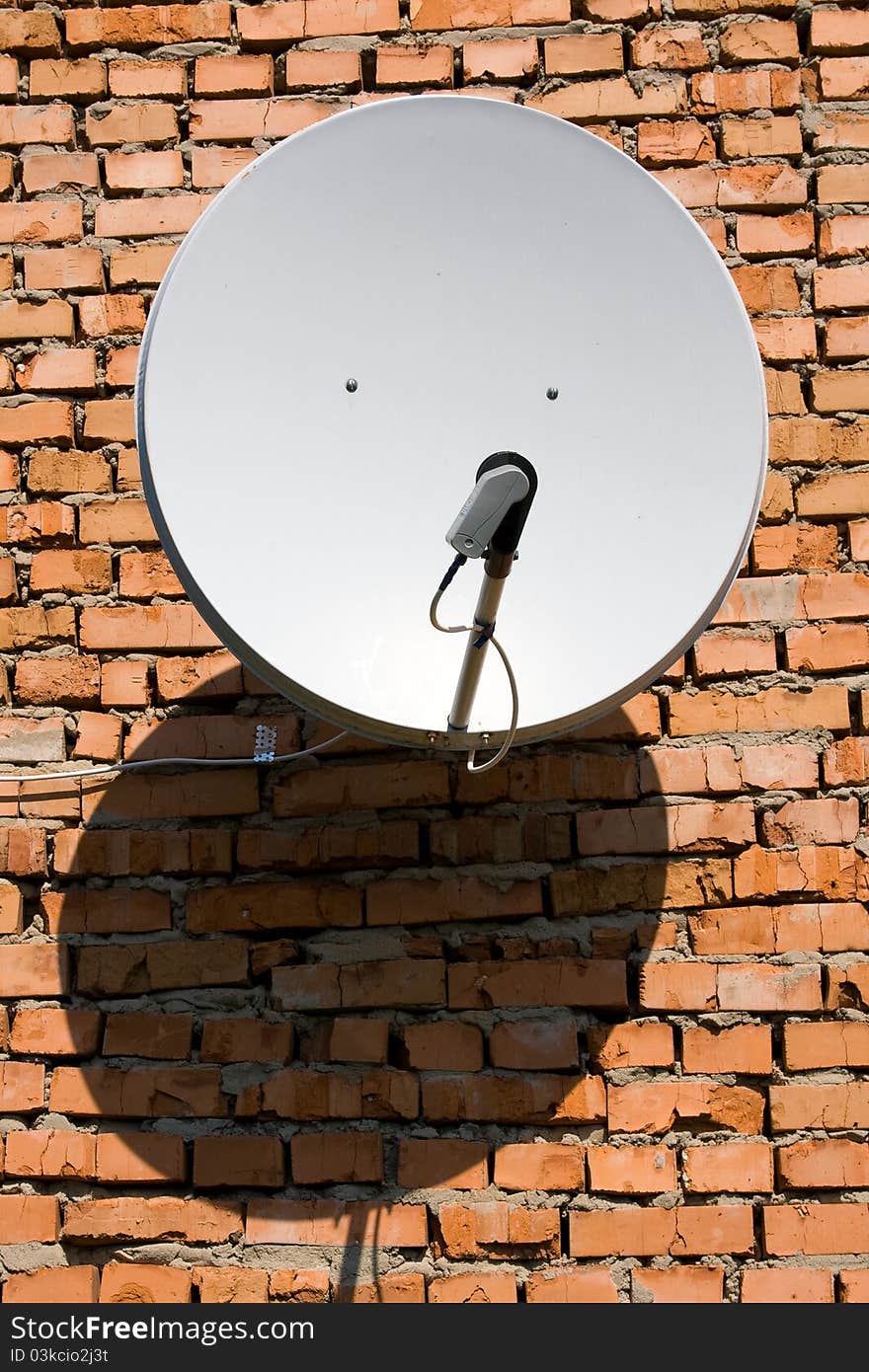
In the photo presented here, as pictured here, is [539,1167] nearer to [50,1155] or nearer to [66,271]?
[50,1155]

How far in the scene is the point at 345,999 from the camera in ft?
7.53

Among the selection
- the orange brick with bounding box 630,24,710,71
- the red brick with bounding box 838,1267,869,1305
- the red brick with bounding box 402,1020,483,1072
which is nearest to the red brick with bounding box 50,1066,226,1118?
the red brick with bounding box 402,1020,483,1072

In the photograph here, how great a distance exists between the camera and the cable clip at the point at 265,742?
2402mm

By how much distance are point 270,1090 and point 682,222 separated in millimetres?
1382

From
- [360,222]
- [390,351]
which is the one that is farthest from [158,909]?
[360,222]

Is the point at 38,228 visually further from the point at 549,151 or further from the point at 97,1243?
the point at 97,1243

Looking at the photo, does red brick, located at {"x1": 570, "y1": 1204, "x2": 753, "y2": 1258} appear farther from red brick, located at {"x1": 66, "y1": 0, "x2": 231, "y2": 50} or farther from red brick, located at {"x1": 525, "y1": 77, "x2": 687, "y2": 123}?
red brick, located at {"x1": 66, "y1": 0, "x2": 231, "y2": 50}

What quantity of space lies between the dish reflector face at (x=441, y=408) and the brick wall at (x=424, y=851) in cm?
43

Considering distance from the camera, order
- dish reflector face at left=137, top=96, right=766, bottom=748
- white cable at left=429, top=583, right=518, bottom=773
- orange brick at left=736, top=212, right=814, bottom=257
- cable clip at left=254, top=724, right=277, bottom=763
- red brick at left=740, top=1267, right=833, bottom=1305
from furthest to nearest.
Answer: orange brick at left=736, top=212, right=814, bottom=257 < cable clip at left=254, top=724, right=277, bottom=763 < red brick at left=740, top=1267, right=833, bottom=1305 < dish reflector face at left=137, top=96, right=766, bottom=748 < white cable at left=429, top=583, right=518, bottom=773

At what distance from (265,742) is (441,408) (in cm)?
64

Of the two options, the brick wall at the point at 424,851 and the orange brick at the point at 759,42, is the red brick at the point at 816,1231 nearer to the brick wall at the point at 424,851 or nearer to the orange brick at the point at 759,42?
the brick wall at the point at 424,851

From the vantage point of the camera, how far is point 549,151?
2094 millimetres

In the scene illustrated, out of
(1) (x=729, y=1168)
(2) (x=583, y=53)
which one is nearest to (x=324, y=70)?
(2) (x=583, y=53)

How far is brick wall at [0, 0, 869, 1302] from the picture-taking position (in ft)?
7.30
